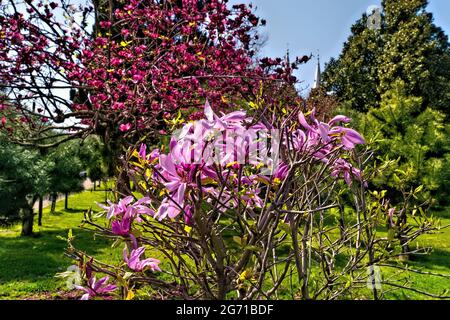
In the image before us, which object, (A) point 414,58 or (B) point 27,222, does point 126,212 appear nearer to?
(B) point 27,222

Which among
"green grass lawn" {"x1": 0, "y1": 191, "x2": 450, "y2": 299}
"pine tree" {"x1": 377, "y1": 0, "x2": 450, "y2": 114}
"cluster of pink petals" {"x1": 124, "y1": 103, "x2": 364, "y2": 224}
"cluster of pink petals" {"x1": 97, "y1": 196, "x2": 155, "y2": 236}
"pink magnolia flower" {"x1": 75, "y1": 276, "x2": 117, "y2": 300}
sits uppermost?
"pine tree" {"x1": 377, "y1": 0, "x2": 450, "y2": 114}

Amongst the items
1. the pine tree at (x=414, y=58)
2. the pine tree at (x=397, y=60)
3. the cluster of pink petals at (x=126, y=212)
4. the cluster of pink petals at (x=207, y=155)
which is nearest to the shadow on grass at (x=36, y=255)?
the cluster of pink petals at (x=126, y=212)

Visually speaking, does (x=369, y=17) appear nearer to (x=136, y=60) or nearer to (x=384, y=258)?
(x=136, y=60)

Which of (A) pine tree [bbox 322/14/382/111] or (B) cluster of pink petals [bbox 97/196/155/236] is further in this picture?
(A) pine tree [bbox 322/14/382/111]

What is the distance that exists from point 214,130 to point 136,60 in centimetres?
438

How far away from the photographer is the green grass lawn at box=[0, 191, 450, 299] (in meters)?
5.48

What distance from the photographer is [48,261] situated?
7.14m

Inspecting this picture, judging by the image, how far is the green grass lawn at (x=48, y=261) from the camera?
548cm

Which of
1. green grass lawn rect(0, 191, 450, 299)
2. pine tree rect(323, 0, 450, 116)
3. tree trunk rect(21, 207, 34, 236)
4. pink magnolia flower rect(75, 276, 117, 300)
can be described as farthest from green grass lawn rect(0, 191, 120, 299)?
pine tree rect(323, 0, 450, 116)

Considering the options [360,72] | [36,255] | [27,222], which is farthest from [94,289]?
[360,72]

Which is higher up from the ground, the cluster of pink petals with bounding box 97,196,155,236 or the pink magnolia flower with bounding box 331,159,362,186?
the pink magnolia flower with bounding box 331,159,362,186

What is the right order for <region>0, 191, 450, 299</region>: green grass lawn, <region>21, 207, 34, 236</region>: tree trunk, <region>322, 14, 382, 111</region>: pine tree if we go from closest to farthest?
<region>0, 191, 450, 299</region>: green grass lawn, <region>21, 207, 34, 236</region>: tree trunk, <region>322, 14, 382, 111</region>: pine tree

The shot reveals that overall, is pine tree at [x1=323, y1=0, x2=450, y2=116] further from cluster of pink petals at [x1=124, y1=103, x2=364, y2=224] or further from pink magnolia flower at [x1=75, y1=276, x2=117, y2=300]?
pink magnolia flower at [x1=75, y1=276, x2=117, y2=300]

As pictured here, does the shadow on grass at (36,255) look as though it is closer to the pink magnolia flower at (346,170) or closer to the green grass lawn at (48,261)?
the green grass lawn at (48,261)
